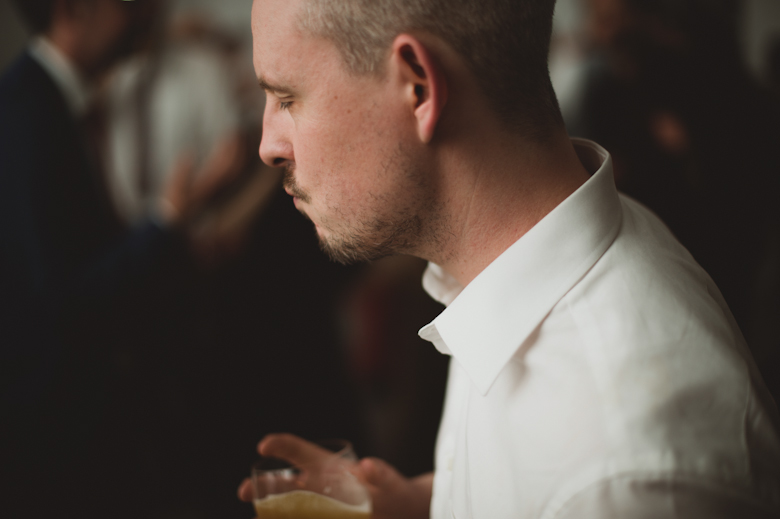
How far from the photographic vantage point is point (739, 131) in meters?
2.22

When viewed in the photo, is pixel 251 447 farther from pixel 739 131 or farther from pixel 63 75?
pixel 739 131

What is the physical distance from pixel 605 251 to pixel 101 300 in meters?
1.50

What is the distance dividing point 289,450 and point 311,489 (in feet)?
0.30

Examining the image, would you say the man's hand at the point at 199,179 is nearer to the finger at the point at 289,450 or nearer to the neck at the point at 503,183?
the finger at the point at 289,450

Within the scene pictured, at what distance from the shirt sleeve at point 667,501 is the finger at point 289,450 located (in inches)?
22.7

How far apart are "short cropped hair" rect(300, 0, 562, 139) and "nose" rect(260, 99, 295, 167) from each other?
16 centimetres

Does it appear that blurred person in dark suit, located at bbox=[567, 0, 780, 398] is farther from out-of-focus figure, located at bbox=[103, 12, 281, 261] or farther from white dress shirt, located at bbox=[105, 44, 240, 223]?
white dress shirt, located at bbox=[105, 44, 240, 223]

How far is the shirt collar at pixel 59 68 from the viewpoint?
156 cm

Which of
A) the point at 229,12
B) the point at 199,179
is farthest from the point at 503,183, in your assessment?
the point at 229,12

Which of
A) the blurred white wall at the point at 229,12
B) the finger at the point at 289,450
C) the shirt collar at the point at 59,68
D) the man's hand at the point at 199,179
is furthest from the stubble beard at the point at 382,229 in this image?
the blurred white wall at the point at 229,12

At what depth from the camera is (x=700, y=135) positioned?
226 centimetres

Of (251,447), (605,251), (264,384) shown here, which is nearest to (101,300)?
(264,384)

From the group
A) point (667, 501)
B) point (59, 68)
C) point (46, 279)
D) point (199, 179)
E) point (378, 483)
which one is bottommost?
point (378, 483)

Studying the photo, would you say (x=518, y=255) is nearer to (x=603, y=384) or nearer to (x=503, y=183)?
(x=503, y=183)
